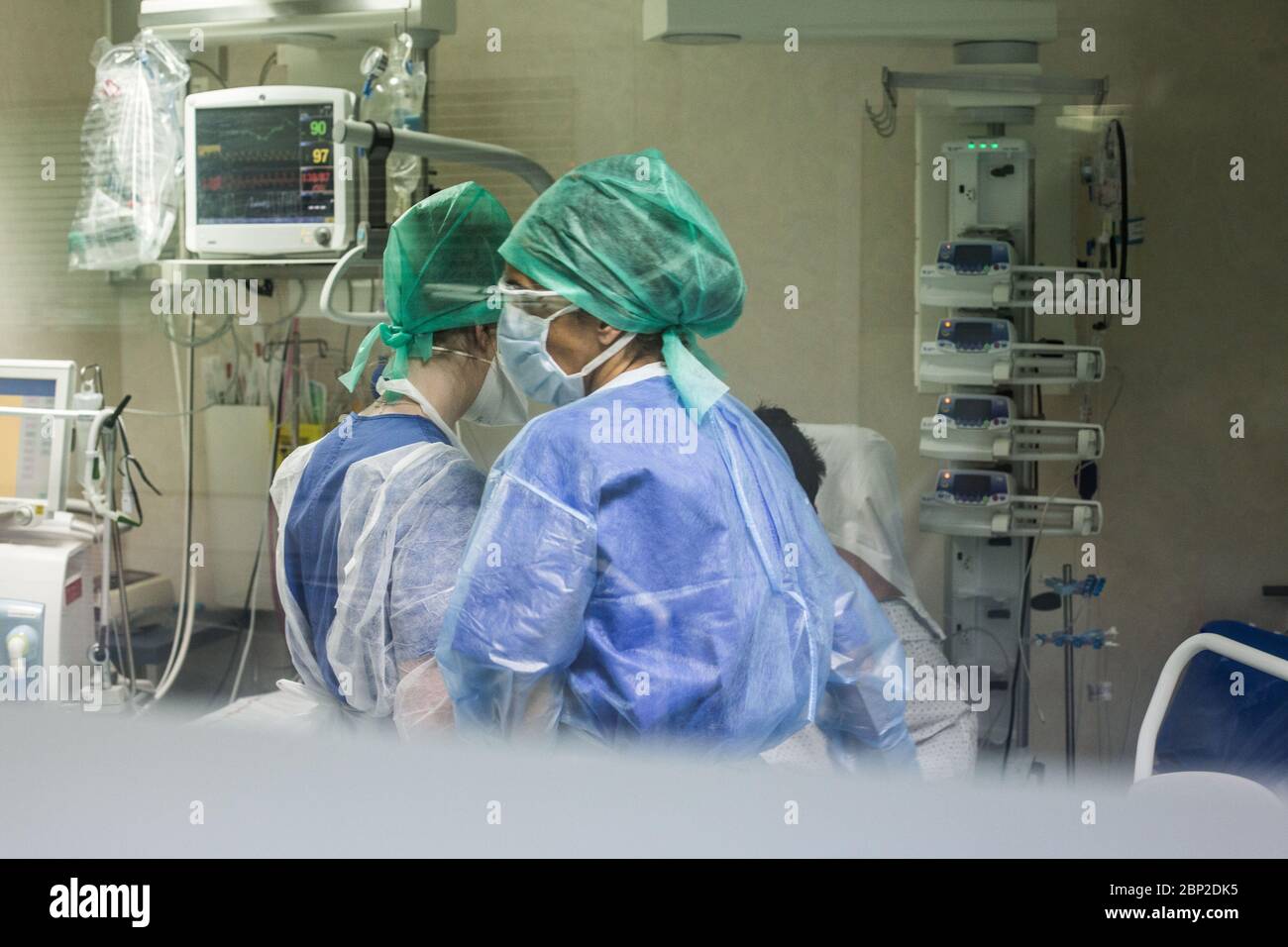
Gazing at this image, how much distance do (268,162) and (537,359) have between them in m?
0.57

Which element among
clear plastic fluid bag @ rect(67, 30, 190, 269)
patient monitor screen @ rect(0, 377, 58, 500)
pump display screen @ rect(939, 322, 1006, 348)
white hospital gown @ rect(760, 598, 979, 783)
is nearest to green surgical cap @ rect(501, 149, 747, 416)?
pump display screen @ rect(939, 322, 1006, 348)

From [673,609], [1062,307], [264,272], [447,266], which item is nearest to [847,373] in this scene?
[1062,307]

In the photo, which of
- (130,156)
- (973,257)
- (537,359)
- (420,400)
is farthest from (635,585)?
(130,156)

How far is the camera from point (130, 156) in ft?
6.31

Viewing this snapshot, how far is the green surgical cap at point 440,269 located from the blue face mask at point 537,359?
62 mm

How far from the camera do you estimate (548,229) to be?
154cm

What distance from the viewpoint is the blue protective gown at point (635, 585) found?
4.85ft

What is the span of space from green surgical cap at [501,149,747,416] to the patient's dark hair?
0.52 ft

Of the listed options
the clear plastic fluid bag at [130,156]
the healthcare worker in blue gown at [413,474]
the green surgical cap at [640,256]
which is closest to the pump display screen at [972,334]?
the green surgical cap at [640,256]

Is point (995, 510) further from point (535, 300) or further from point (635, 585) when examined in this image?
point (535, 300)

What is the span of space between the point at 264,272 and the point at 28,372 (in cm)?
46

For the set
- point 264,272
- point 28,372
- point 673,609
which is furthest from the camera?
point 28,372

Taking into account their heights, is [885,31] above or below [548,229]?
above

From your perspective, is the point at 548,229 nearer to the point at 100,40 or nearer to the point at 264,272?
the point at 264,272
